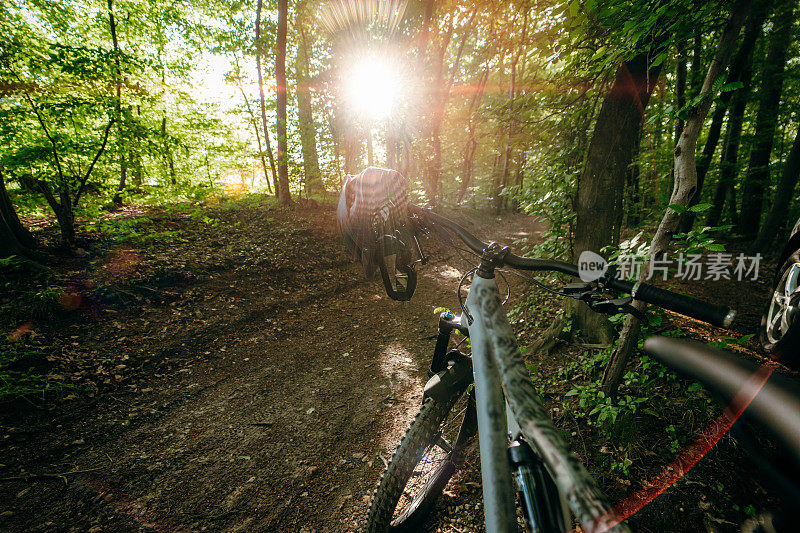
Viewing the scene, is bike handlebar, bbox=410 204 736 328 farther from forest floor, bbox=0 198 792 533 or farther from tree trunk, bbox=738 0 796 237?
tree trunk, bbox=738 0 796 237

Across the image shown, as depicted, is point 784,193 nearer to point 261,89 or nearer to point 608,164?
point 608,164

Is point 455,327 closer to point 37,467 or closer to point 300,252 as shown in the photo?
point 37,467

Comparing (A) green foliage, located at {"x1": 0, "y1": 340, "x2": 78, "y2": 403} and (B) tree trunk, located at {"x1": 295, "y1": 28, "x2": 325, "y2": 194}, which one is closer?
(A) green foliage, located at {"x1": 0, "y1": 340, "x2": 78, "y2": 403}

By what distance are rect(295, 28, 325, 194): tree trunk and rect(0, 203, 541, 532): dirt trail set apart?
221 inches

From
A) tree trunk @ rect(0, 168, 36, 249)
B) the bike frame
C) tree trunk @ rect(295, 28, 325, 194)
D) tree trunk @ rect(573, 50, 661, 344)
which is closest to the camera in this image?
the bike frame

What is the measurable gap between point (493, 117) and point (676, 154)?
228 centimetres

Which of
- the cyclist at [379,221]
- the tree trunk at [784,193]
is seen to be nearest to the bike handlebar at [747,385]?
the cyclist at [379,221]

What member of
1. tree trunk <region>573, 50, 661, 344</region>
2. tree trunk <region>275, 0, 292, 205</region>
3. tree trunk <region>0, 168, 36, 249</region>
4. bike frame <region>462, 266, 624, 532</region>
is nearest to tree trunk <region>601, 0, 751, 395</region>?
tree trunk <region>573, 50, 661, 344</region>

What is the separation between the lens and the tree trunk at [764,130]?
264 inches

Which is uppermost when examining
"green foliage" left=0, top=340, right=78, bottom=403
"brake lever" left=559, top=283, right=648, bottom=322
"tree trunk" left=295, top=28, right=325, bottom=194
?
"tree trunk" left=295, top=28, right=325, bottom=194

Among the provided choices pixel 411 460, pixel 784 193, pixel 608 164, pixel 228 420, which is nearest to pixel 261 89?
pixel 228 420

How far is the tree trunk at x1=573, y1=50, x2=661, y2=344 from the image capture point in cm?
332

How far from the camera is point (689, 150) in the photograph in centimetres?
224

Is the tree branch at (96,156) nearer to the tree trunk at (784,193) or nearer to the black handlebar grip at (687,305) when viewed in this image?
the black handlebar grip at (687,305)
